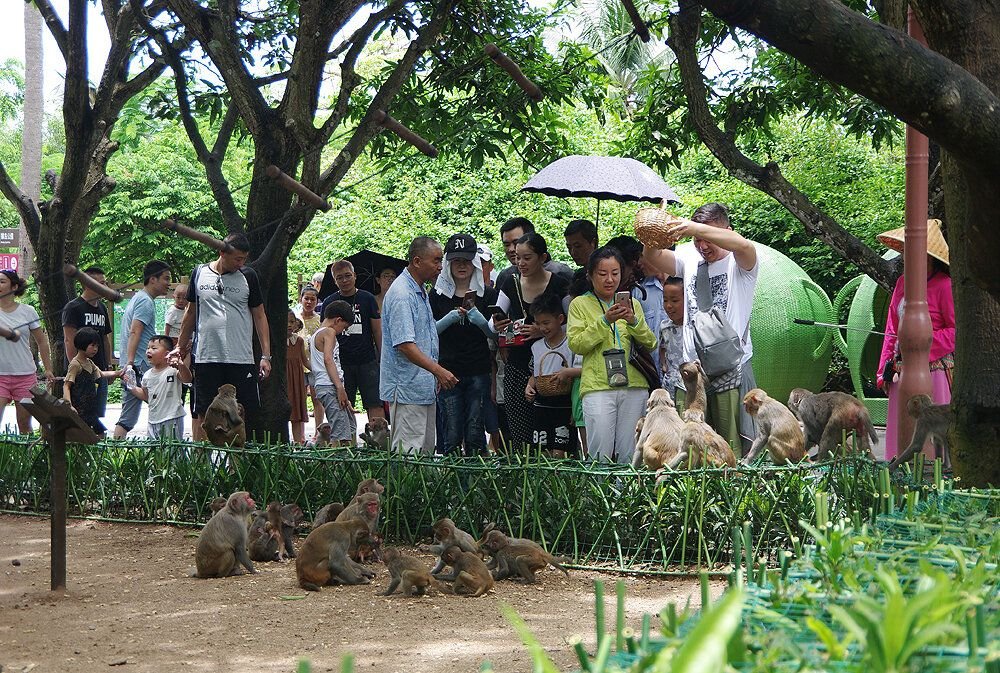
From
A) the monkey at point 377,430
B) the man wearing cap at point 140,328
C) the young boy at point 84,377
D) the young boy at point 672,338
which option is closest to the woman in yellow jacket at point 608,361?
the young boy at point 672,338

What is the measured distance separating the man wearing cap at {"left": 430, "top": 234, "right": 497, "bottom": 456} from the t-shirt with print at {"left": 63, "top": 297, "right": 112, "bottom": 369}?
4.31m

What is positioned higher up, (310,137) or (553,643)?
(310,137)

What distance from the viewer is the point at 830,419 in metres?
9.48

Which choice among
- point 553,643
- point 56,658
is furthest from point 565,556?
point 56,658

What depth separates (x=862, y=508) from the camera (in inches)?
269

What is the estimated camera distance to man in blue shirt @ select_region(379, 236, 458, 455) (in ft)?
29.7

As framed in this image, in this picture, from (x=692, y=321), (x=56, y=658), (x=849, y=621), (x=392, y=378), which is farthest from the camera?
(x=392, y=378)

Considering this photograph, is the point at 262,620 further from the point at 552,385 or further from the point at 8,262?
the point at 8,262

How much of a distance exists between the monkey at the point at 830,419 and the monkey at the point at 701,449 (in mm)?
1951

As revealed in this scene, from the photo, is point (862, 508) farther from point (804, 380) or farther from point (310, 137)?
point (804, 380)

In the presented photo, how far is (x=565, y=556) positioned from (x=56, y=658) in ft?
10.2

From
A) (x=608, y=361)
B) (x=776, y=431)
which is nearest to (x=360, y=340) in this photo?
(x=608, y=361)

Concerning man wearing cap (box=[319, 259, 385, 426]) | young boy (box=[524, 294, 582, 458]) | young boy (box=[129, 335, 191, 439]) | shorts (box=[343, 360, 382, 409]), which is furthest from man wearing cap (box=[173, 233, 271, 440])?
young boy (box=[524, 294, 582, 458])

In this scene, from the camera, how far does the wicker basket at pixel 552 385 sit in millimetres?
9117
